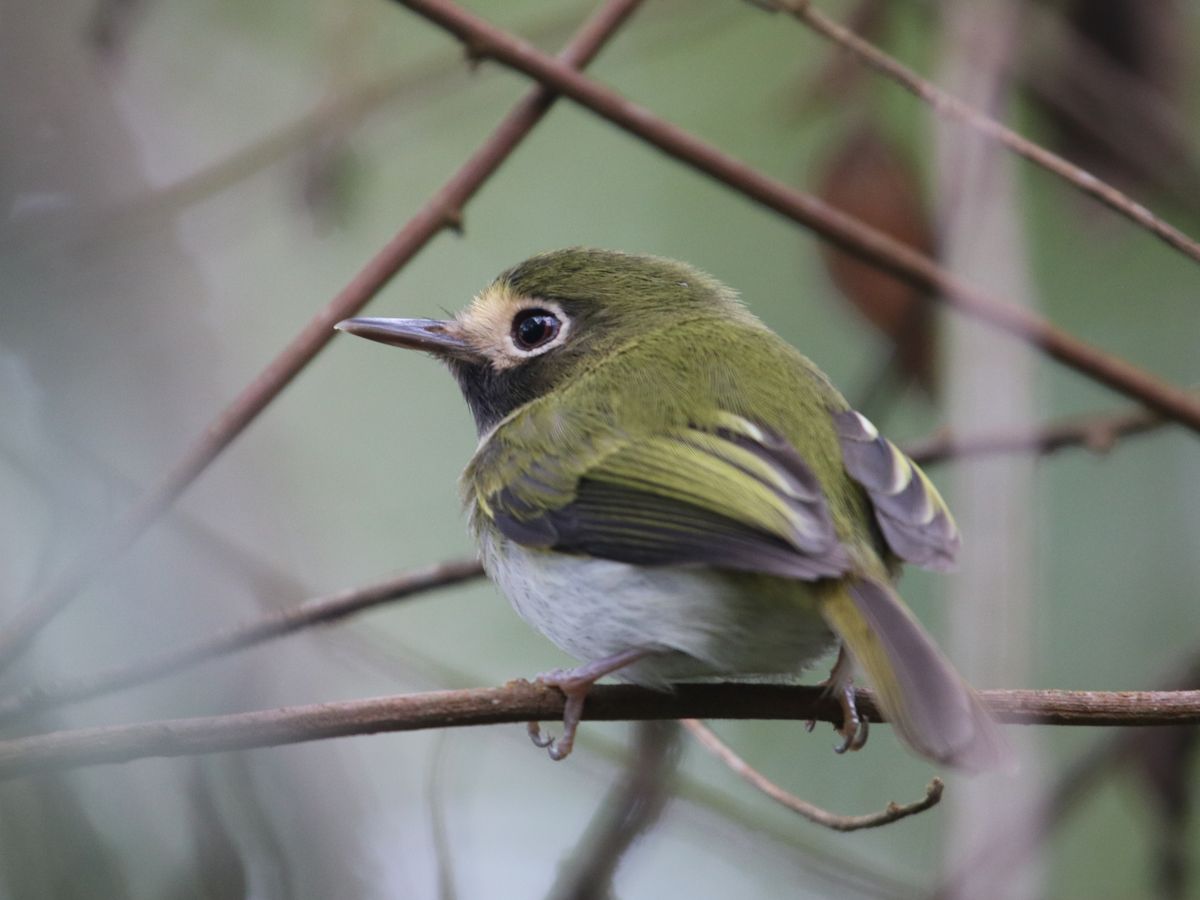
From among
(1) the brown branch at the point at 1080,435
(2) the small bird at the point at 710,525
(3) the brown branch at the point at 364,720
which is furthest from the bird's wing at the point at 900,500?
(1) the brown branch at the point at 1080,435

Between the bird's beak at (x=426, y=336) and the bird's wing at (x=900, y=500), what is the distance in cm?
97

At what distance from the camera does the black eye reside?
11.1 ft

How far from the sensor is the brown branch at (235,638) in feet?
8.25

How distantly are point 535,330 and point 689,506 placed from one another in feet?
3.28

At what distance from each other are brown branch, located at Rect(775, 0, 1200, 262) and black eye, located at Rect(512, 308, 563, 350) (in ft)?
2.87

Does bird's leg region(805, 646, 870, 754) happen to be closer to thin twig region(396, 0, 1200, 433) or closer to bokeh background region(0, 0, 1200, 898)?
bokeh background region(0, 0, 1200, 898)

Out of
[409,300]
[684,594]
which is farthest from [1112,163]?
[409,300]

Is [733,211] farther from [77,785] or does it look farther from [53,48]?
[77,785]

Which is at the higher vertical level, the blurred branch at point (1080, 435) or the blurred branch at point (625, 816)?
the blurred branch at point (1080, 435)

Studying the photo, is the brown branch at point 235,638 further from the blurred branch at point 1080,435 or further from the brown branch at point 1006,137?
the brown branch at point 1006,137

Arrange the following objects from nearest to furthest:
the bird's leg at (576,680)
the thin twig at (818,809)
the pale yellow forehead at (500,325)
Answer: the thin twig at (818,809)
the bird's leg at (576,680)
the pale yellow forehead at (500,325)

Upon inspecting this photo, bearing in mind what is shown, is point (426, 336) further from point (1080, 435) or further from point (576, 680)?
point (1080, 435)

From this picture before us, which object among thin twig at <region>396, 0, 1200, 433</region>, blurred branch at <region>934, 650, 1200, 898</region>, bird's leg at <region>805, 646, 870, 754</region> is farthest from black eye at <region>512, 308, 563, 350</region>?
blurred branch at <region>934, 650, 1200, 898</region>

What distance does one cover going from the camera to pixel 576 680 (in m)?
2.48
